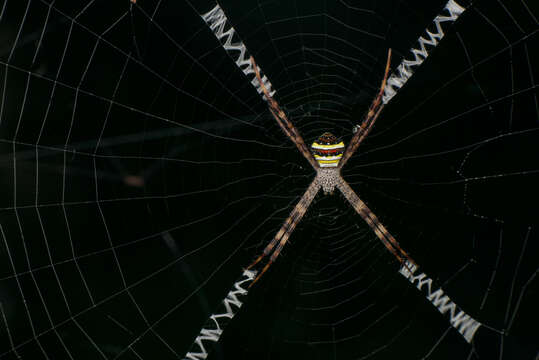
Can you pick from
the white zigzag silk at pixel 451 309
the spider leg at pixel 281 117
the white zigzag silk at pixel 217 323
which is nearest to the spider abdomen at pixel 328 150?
the spider leg at pixel 281 117

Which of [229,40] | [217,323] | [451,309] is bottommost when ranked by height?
[451,309]

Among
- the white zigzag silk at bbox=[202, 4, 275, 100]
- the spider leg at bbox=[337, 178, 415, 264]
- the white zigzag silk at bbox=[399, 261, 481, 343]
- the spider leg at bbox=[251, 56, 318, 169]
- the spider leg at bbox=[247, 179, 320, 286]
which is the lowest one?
the white zigzag silk at bbox=[399, 261, 481, 343]

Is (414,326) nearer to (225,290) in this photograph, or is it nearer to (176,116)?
(225,290)

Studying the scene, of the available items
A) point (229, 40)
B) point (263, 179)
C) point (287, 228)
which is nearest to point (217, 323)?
point (287, 228)

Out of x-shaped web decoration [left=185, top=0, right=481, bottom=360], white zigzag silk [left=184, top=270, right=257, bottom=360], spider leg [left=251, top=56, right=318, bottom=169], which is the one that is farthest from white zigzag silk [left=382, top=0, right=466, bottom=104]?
white zigzag silk [left=184, top=270, right=257, bottom=360]

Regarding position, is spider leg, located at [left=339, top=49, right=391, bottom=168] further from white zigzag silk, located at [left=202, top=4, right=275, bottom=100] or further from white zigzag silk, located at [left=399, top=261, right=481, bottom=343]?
white zigzag silk, located at [left=399, top=261, right=481, bottom=343]

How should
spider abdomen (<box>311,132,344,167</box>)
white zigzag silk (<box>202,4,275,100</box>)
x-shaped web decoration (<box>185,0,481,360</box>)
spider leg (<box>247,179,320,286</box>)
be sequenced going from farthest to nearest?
spider abdomen (<box>311,132,344,167</box>) < spider leg (<box>247,179,320,286</box>) < x-shaped web decoration (<box>185,0,481,360</box>) < white zigzag silk (<box>202,4,275,100</box>)

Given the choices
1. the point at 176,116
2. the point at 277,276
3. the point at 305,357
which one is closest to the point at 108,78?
the point at 176,116

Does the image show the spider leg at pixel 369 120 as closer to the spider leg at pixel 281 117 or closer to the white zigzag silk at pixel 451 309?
the spider leg at pixel 281 117

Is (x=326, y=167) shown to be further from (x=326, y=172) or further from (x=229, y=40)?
(x=229, y=40)
